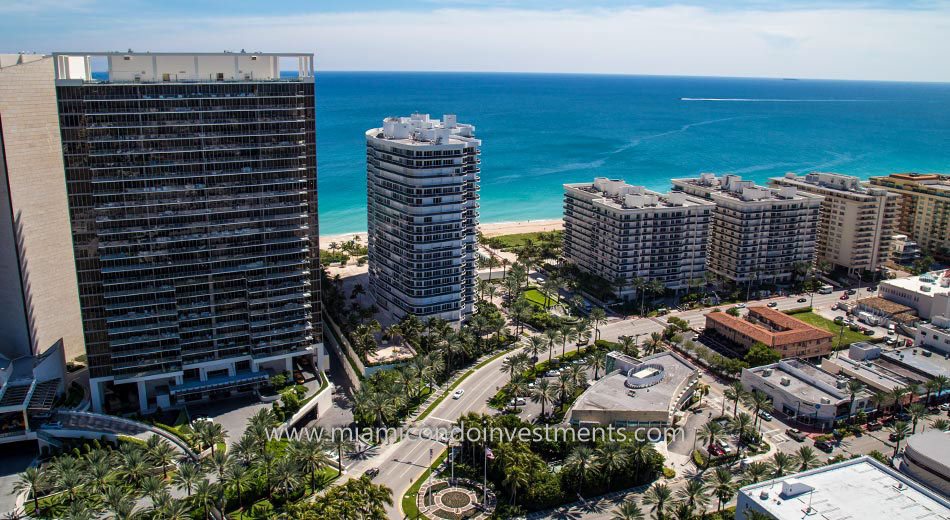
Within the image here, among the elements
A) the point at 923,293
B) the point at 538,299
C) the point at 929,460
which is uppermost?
the point at 923,293

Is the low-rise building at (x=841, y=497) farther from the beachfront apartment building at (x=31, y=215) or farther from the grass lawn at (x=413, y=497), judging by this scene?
the beachfront apartment building at (x=31, y=215)

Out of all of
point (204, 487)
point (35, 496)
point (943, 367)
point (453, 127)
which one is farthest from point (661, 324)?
point (35, 496)

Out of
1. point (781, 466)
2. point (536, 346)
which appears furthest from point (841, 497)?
point (536, 346)

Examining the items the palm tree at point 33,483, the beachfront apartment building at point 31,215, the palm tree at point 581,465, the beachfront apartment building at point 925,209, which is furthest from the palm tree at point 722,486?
the beachfront apartment building at point 925,209

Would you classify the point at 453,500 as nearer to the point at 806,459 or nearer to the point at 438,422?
the point at 438,422

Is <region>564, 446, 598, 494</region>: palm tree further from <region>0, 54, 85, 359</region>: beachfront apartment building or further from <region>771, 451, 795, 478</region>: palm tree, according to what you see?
<region>0, 54, 85, 359</region>: beachfront apartment building

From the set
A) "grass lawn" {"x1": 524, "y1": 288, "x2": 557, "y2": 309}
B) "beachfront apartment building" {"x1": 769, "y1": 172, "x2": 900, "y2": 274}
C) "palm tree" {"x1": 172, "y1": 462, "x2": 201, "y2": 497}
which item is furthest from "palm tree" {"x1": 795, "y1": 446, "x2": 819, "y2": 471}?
"beachfront apartment building" {"x1": 769, "y1": 172, "x2": 900, "y2": 274}
